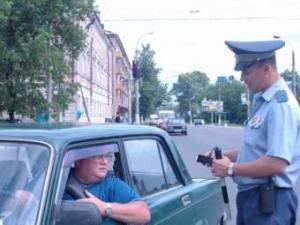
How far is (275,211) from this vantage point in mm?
3617

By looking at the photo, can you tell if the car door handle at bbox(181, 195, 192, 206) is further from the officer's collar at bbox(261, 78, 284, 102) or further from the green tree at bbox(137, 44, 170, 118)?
the green tree at bbox(137, 44, 170, 118)

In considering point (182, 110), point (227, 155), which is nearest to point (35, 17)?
point (227, 155)

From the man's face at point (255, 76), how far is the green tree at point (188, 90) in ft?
538

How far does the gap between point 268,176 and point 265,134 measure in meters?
0.24

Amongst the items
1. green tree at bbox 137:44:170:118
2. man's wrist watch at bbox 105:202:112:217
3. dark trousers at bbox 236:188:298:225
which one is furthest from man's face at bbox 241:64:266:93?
green tree at bbox 137:44:170:118

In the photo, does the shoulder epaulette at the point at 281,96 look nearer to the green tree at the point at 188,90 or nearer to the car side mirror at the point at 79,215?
the car side mirror at the point at 79,215

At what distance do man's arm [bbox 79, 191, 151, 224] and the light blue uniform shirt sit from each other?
60 cm

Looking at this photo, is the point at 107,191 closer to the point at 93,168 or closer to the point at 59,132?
the point at 93,168

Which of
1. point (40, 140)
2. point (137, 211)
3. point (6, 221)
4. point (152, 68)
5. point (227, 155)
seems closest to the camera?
point (6, 221)

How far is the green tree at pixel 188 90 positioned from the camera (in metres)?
171

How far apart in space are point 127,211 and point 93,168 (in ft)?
1.05

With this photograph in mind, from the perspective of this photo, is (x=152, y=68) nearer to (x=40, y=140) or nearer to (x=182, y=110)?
(x=40, y=140)

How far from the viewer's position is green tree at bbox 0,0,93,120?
18.7 meters

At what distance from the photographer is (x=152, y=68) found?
74688 mm
